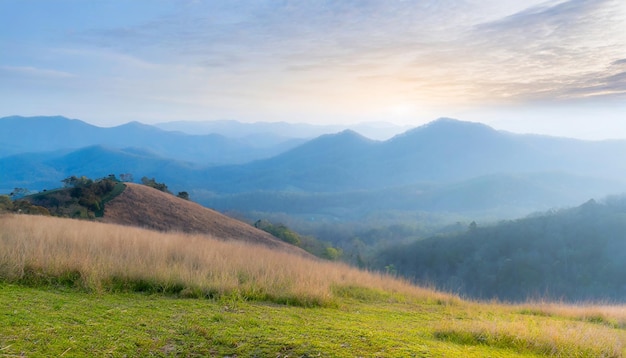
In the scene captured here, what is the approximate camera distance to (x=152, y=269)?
7230mm

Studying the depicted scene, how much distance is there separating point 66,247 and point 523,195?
21111 centimetres

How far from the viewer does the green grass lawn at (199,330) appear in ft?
13.6

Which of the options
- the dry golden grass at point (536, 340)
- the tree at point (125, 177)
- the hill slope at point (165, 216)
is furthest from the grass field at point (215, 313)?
the tree at point (125, 177)

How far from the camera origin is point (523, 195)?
194 meters

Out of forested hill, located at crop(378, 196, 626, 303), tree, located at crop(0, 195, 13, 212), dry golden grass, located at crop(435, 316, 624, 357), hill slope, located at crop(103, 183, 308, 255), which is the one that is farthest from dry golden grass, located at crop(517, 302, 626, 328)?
forested hill, located at crop(378, 196, 626, 303)

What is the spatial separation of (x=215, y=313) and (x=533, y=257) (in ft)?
219

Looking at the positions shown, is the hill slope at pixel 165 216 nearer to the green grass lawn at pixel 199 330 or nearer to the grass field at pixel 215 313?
the grass field at pixel 215 313

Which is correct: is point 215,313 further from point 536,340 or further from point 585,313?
point 585,313

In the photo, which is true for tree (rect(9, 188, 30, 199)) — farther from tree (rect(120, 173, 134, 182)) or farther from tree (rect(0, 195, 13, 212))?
tree (rect(120, 173, 134, 182))

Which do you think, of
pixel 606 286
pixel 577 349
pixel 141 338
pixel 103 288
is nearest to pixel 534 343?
pixel 577 349

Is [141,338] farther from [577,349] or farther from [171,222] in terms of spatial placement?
[171,222]

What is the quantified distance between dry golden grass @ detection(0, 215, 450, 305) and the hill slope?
37.2 ft

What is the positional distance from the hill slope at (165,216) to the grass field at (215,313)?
12.0m

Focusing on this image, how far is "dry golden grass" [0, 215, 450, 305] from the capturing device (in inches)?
265
